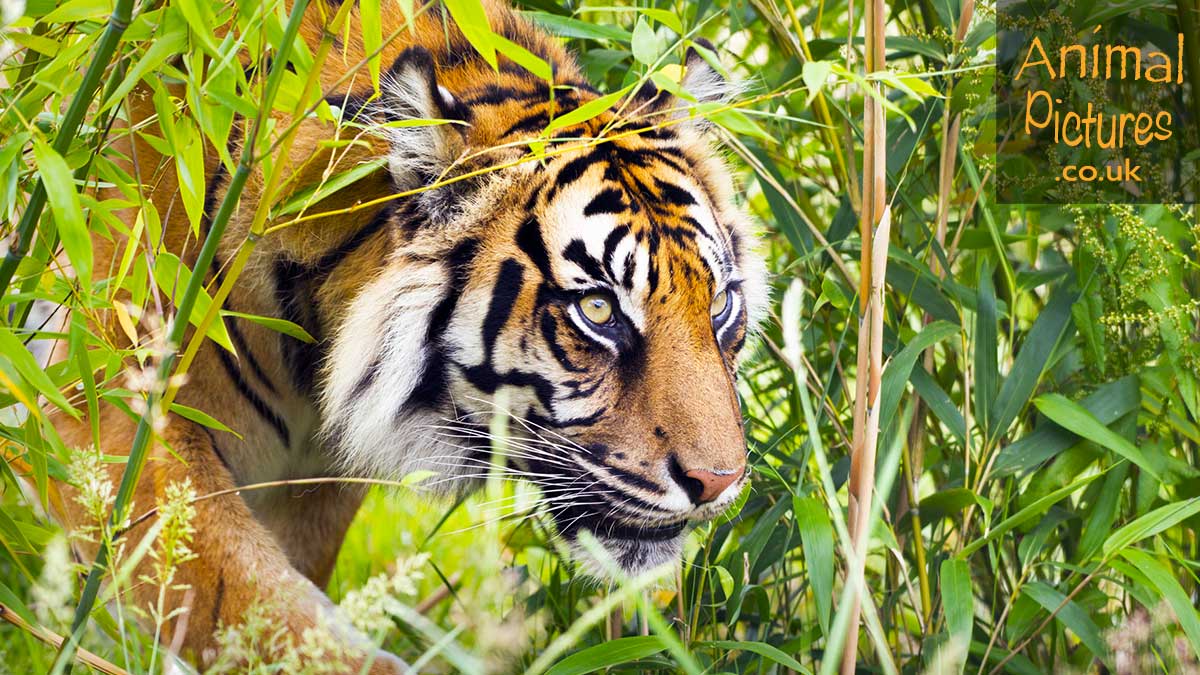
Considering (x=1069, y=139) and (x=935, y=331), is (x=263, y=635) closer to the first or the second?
(x=935, y=331)

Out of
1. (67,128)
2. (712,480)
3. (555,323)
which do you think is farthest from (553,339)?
(67,128)

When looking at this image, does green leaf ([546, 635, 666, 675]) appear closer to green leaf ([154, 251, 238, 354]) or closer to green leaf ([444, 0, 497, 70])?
green leaf ([154, 251, 238, 354])

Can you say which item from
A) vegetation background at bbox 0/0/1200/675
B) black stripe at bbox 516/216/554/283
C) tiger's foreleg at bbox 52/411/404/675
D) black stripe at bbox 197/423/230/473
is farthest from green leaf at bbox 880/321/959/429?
black stripe at bbox 197/423/230/473

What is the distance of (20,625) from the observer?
151 centimetres

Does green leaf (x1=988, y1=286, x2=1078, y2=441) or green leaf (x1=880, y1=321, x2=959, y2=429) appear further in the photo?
green leaf (x1=988, y1=286, x2=1078, y2=441)

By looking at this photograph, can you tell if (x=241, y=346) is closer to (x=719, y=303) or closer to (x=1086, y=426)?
(x=719, y=303)

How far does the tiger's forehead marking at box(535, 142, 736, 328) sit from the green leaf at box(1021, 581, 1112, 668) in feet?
2.64

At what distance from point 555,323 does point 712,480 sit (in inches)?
15.9

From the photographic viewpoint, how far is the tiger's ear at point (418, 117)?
203cm

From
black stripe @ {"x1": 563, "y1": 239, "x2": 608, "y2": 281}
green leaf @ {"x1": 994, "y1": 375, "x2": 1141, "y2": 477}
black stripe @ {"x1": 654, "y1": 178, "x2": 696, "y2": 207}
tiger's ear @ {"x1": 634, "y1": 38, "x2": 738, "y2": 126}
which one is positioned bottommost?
green leaf @ {"x1": 994, "y1": 375, "x2": 1141, "y2": 477}

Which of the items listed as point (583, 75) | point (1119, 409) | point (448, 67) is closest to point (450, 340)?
point (448, 67)

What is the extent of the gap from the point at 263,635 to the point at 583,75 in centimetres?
138

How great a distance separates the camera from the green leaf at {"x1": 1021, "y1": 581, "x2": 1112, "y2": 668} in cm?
212

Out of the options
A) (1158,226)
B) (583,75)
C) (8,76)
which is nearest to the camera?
(8,76)
